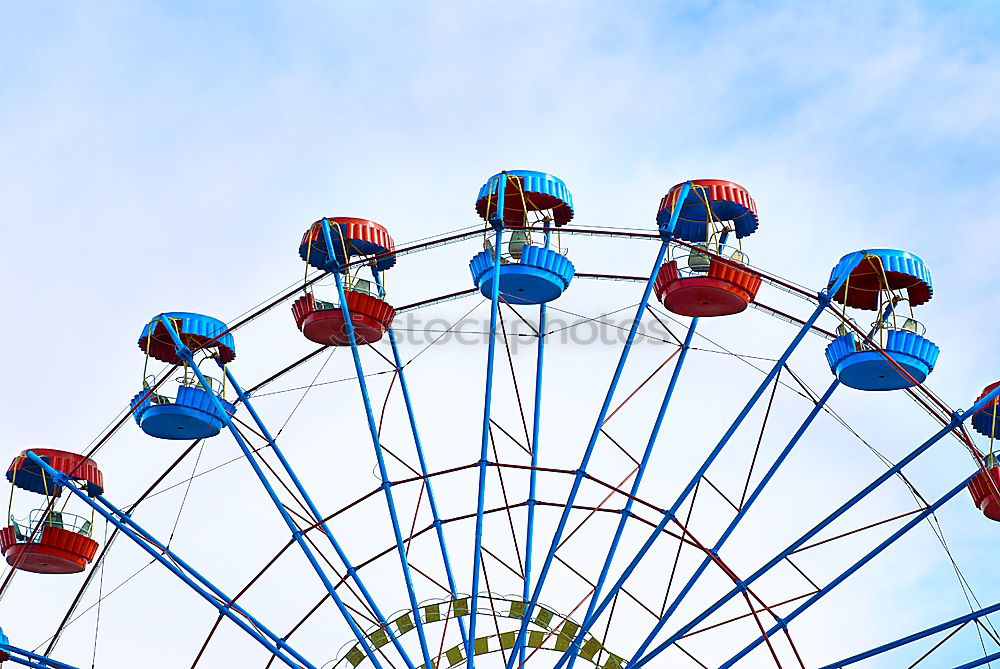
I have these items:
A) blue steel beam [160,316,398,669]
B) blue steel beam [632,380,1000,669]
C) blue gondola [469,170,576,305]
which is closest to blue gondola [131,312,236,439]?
blue steel beam [160,316,398,669]

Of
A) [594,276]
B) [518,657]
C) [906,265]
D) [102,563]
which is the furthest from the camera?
[102,563]

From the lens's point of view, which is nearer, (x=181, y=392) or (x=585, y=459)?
(x=585, y=459)

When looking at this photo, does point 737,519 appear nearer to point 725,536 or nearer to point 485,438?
point 725,536

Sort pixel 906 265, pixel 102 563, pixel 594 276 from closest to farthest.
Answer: pixel 906 265, pixel 594 276, pixel 102 563

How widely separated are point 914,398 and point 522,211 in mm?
8775

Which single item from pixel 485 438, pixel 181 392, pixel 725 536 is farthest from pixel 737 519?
pixel 181 392

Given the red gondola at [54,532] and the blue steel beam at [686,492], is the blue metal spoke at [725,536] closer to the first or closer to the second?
the blue steel beam at [686,492]

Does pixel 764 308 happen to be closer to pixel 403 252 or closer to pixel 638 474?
pixel 638 474

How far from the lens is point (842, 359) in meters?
28.3

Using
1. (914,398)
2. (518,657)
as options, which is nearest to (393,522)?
(518,657)

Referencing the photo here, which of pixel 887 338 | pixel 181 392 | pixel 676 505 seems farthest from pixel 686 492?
pixel 181 392

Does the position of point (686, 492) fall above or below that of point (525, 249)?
below

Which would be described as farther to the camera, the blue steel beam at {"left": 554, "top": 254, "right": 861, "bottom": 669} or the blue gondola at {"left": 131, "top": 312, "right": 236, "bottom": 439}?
the blue gondola at {"left": 131, "top": 312, "right": 236, "bottom": 439}

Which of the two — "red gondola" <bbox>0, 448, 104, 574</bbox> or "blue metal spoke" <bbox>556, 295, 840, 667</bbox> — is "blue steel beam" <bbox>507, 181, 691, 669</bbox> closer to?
"blue metal spoke" <bbox>556, 295, 840, 667</bbox>
